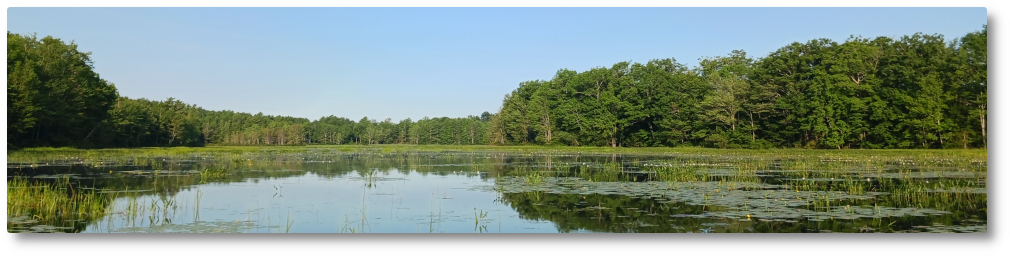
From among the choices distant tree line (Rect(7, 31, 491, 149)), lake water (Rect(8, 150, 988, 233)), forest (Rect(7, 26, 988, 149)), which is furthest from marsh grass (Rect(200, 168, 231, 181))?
forest (Rect(7, 26, 988, 149))

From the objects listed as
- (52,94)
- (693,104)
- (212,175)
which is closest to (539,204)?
(212,175)

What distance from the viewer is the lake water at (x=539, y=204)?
8.54m

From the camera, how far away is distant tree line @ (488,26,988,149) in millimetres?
11641

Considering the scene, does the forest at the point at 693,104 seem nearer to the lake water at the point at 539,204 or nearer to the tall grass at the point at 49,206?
the lake water at the point at 539,204

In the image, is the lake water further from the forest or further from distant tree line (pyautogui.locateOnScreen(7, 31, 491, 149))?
distant tree line (pyautogui.locateOnScreen(7, 31, 491, 149))

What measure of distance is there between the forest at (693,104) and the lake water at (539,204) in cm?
139

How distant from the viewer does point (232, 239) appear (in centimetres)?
806

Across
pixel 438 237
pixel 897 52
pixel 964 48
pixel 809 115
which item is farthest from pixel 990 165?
pixel 809 115

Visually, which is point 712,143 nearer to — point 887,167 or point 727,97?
point 727,97

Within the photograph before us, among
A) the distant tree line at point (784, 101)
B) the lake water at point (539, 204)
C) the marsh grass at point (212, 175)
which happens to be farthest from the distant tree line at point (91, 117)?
the distant tree line at point (784, 101)

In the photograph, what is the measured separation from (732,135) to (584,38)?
29.4 metres

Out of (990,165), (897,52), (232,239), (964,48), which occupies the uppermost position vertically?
(897,52)

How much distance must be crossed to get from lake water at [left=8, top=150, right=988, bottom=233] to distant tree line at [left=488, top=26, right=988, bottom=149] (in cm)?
145

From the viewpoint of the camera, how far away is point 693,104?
46.0m
